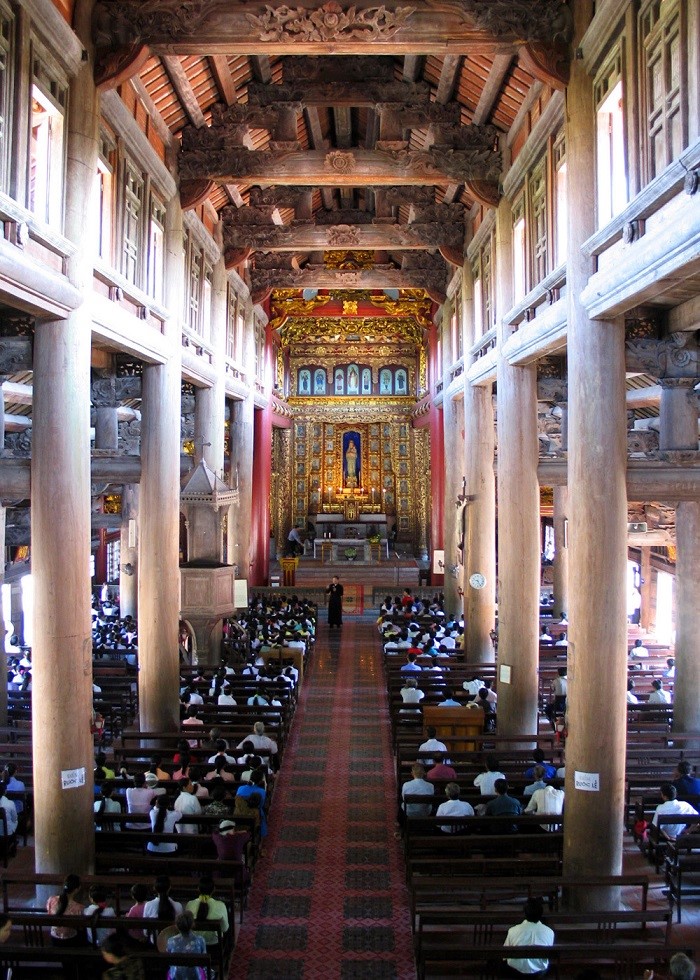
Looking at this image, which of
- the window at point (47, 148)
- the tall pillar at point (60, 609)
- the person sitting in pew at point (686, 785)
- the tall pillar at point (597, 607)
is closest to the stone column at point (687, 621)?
the person sitting in pew at point (686, 785)

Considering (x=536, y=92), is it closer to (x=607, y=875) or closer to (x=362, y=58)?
(x=362, y=58)

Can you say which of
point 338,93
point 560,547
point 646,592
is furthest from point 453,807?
point 646,592

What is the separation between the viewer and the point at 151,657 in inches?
629

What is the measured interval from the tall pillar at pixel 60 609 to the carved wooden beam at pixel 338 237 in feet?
41.1

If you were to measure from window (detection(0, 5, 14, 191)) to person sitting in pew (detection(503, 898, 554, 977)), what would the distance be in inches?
369

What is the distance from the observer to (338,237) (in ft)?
75.5

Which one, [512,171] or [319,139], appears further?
[319,139]

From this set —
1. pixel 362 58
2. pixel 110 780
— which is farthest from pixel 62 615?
pixel 362 58

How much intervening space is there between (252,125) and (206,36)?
4.75m

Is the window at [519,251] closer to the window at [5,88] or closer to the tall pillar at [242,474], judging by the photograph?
the window at [5,88]

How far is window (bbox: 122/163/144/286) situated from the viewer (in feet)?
46.8

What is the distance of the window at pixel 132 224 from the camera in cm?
1426

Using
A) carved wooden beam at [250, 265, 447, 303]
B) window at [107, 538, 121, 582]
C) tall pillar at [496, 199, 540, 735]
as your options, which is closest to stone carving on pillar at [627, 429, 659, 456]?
tall pillar at [496, 199, 540, 735]

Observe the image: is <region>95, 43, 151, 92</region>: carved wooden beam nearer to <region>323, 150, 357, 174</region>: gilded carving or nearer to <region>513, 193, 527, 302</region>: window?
<region>323, 150, 357, 174</region>: gilded carving
